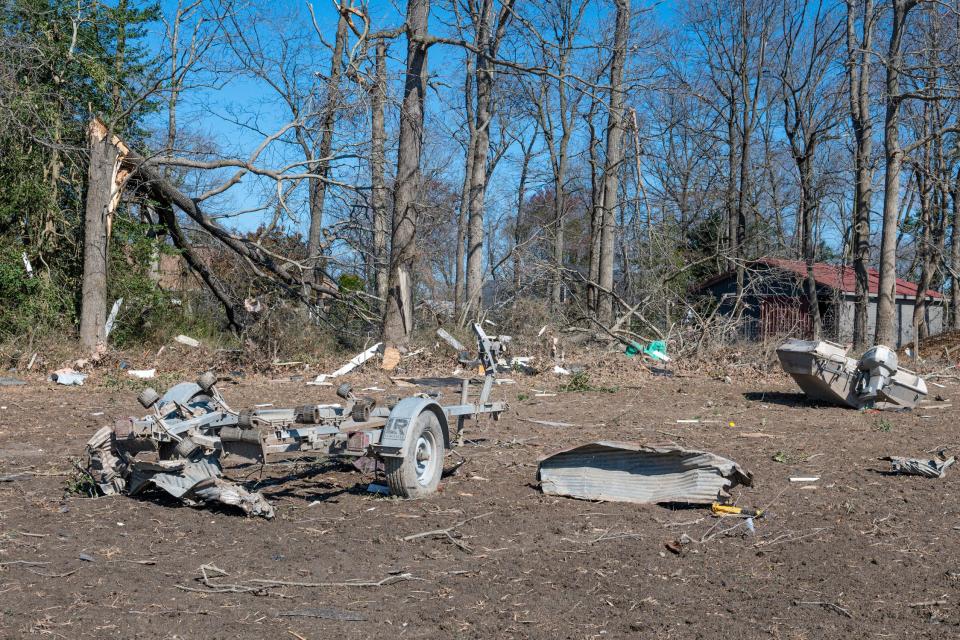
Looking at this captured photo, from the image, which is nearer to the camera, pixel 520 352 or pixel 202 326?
pixel 520 352

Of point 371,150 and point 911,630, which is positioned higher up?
point 371,150

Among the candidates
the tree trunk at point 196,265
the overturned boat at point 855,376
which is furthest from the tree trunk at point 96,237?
the overturned boat at point 855,376

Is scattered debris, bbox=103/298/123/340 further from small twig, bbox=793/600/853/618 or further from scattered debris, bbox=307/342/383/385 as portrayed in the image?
small twig, bbox=793/600/853/618

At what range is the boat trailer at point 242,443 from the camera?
17.7 ft

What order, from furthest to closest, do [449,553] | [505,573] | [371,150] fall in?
[371,150]
[449,553]
[505,573]

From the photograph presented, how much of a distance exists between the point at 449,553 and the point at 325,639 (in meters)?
1.38

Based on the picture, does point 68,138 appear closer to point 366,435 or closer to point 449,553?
point 366,435

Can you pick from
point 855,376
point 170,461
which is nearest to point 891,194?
point 855,376

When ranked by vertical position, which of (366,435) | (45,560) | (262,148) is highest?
(262,148)

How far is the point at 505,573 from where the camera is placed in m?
4.47

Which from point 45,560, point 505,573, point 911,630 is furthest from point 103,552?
point 911,630

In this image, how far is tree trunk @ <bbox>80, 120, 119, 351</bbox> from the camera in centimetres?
1530

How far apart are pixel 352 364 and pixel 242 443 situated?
9874mm

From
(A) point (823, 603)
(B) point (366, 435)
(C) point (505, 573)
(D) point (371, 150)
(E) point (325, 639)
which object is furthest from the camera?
(D) point (371, 150)
